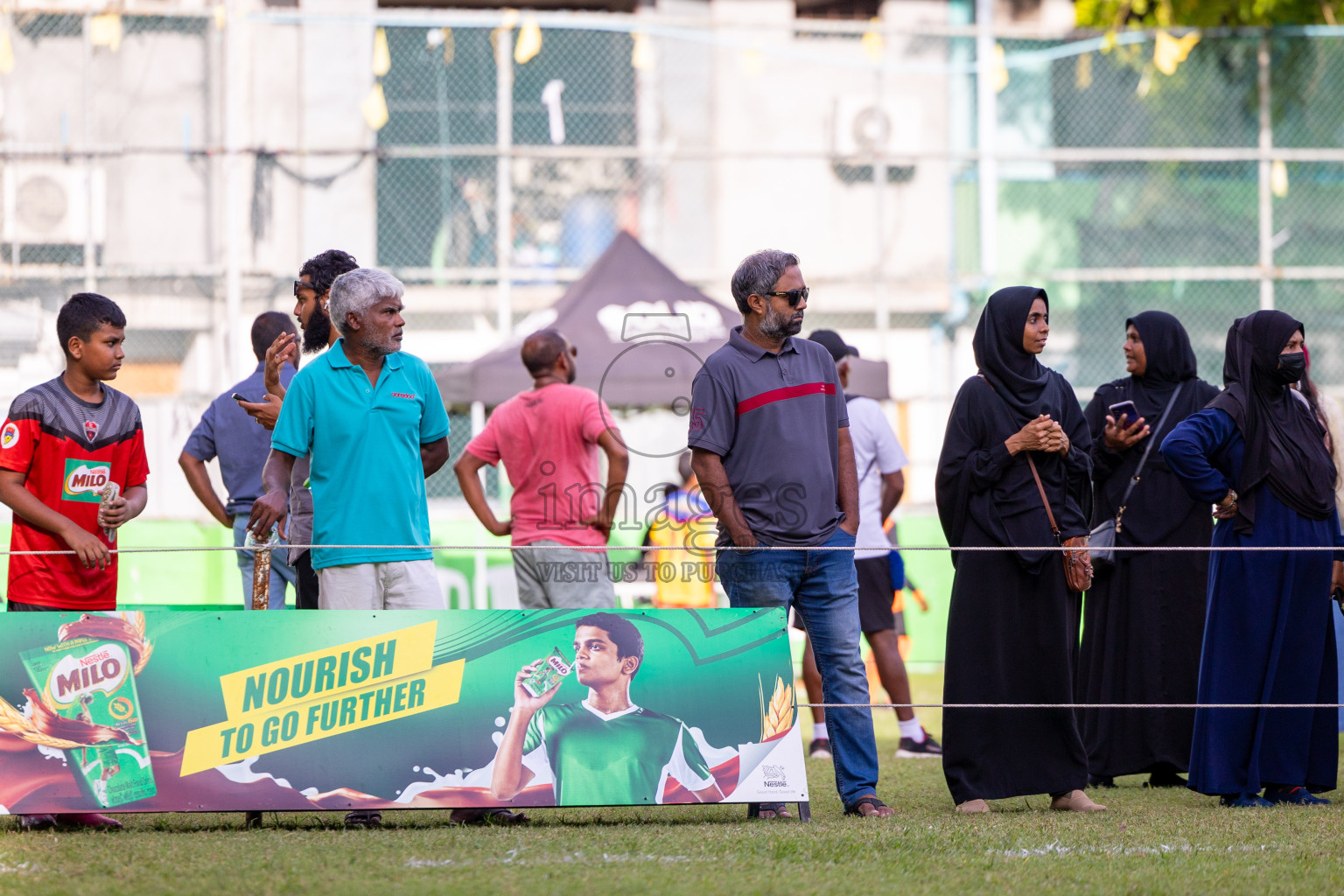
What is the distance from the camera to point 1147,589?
6.56 metres

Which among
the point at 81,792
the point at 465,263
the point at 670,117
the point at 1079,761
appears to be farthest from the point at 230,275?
the point at 1079,761

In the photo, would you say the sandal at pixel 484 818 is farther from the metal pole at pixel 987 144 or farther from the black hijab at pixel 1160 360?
the metal pole at pixel 987 144

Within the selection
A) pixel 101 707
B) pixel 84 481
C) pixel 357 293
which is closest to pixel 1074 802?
pixel 357 293

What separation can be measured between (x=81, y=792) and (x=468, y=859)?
137cm

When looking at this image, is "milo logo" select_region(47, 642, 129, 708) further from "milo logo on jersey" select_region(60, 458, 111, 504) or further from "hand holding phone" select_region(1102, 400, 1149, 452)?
"hand holding phone" select_region(1102, 400, 1149, 452)

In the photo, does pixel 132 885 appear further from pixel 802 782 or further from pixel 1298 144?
pixel 1298 144

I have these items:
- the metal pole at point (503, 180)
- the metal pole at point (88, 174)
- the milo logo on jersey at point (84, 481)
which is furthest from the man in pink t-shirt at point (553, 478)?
the metal pole at point (88, 174)

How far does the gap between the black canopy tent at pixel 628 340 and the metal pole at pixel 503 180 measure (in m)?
1.79

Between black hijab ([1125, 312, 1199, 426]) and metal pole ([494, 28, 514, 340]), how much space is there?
7229mm

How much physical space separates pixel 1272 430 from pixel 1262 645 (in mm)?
822

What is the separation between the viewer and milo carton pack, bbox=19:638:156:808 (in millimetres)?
4691

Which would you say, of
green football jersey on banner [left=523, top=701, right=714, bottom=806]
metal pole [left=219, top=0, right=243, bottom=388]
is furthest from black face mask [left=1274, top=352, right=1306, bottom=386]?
metal pole [left=219, top=0, right=243, bottom=388]

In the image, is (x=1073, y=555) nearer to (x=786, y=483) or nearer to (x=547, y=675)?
(x=786, y=483)

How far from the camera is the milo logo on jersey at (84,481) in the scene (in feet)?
17.2
